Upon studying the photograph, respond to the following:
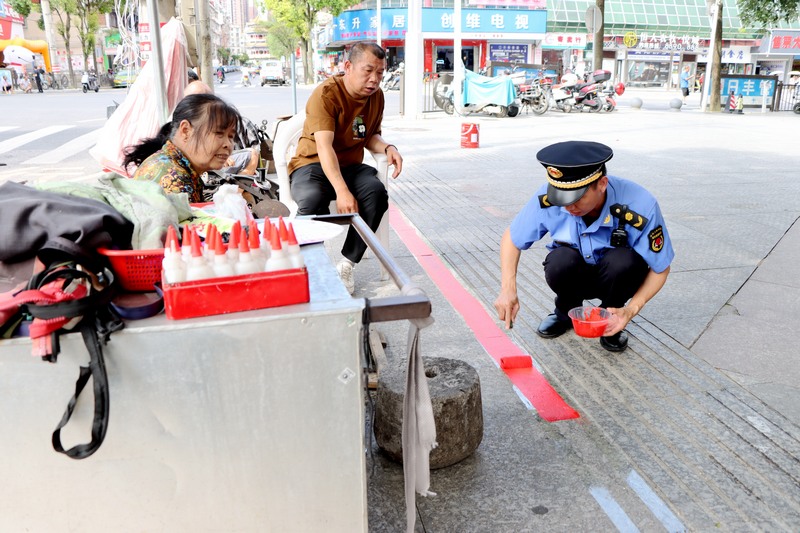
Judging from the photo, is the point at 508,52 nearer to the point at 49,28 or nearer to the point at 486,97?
the point at 486,97

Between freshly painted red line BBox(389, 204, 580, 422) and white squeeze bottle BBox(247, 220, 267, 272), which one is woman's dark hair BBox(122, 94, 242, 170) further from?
freshly painted red line BBox(389, 204, 580, 422)

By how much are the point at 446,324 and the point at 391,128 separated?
10.7 meters

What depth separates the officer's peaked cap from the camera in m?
2.54

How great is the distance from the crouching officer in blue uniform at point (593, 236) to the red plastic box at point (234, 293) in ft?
4.55

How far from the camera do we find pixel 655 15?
4044cm

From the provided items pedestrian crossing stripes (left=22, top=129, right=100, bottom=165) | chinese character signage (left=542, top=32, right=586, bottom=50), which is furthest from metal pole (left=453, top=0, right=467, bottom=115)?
chinese character signage (left=542, top=32, right=586, bottom=50)

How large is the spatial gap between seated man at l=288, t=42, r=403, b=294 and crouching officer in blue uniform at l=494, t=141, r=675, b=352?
1029mm

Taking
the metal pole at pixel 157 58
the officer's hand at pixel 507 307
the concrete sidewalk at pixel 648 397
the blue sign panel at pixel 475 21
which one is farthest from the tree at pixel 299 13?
the officer's hand at pixel 507 307

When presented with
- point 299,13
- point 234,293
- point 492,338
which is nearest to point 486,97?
point 492,338

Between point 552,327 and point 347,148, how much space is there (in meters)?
1.56

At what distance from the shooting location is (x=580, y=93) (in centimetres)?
1784

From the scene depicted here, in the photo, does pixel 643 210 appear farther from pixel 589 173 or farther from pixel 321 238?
pixel 321 238

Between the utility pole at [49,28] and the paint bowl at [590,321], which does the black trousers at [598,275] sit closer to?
the paint bowl at [590,321]

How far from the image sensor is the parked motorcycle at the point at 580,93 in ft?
58.5
